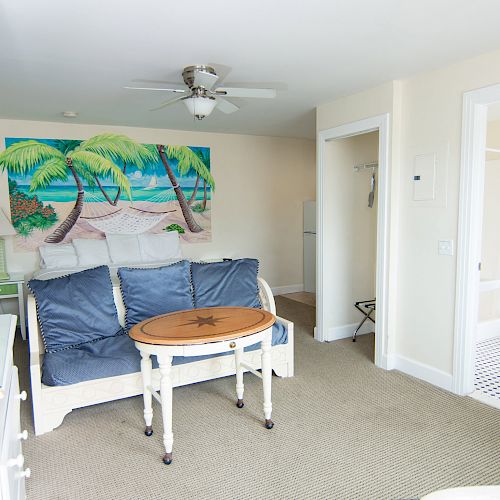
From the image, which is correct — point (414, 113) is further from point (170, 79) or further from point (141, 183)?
point (141, 183)

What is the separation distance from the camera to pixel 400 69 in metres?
3.11

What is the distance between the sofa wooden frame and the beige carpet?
0.44 feet

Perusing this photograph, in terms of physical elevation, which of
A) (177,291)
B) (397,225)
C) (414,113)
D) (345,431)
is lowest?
(345,431)

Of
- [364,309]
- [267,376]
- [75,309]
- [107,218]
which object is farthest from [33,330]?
[364,309]

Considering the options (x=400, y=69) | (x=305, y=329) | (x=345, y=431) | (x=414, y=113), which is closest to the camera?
(x=345, y=431)

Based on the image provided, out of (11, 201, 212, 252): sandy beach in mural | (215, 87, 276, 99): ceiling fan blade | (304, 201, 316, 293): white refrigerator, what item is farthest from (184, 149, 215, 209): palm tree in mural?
(215, 87, 276, 99): ceiling fan blade

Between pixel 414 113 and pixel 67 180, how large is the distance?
152 inches

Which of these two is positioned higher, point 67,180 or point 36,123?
point 36,123

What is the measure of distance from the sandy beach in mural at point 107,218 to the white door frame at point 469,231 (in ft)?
11.8

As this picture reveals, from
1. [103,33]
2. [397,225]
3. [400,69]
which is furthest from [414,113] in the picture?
[103,33]

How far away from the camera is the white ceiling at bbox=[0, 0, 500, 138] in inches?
84.5

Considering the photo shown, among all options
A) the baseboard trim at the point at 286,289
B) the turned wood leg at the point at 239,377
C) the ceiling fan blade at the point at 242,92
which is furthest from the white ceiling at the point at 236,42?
the baseboard trim at the point at 286,289

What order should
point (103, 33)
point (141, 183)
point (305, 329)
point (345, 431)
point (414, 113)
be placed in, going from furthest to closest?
point (141, 183)
point (305, 329)
point (414, 113)
point (345, 431)
point (103, 33)

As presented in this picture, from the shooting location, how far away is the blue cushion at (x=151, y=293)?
3240 mm
